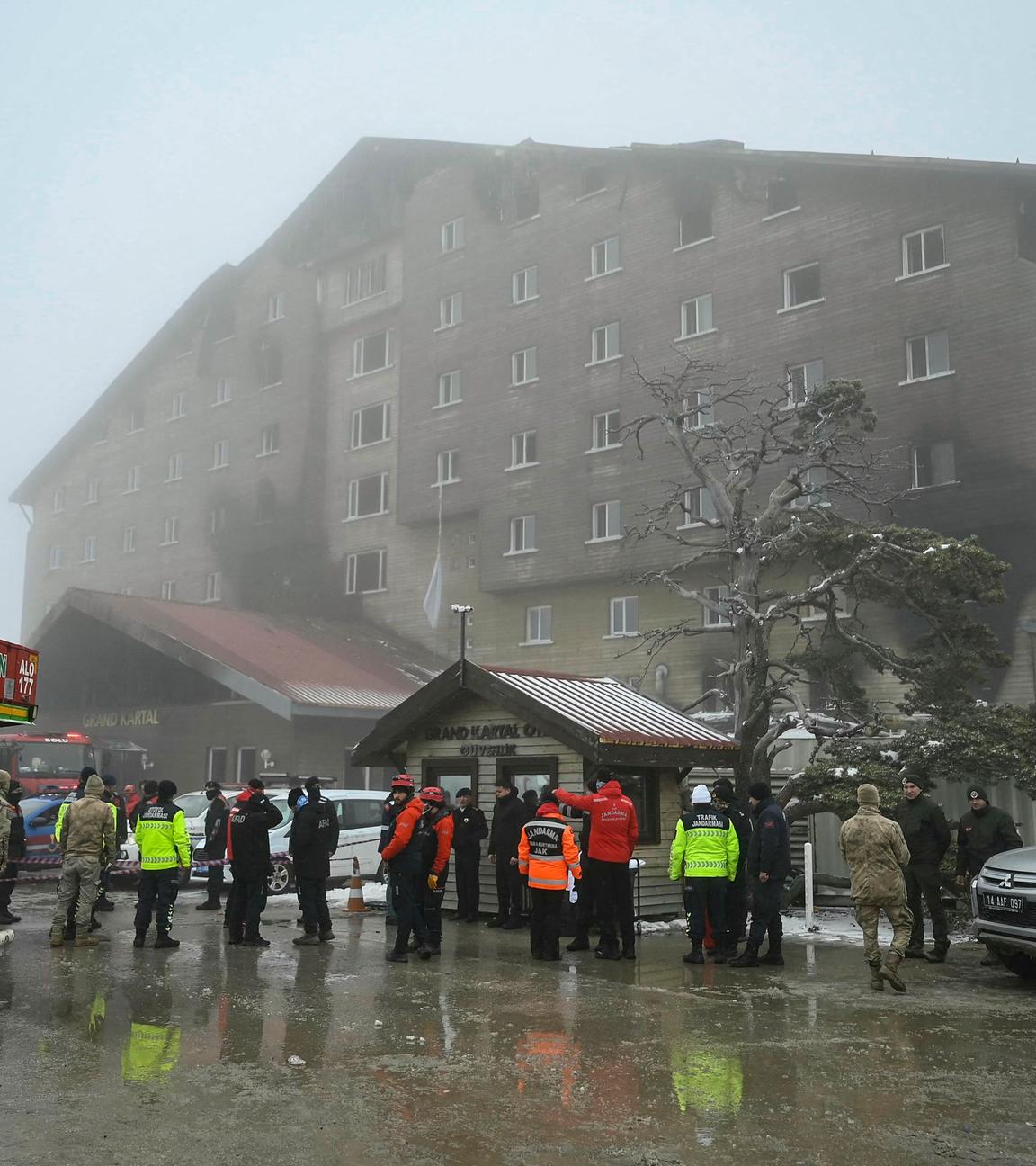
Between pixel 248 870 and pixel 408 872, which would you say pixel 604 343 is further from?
pixel 408 872

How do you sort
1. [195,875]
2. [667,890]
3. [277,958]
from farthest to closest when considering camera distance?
[195,875] < [667,890] < [277,958]

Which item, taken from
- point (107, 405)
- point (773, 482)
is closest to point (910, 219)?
point (773, 482)

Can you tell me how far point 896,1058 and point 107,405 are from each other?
56.2 metres

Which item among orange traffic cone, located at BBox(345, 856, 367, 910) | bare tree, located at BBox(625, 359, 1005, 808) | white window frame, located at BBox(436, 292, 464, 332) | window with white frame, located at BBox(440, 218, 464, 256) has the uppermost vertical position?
window with white frame, located at BBox(440, 218, 464, 256)

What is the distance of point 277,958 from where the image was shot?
1227cm

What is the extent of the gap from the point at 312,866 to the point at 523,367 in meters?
27.8

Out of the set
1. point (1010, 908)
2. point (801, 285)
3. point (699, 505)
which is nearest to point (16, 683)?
point (1010, 908)

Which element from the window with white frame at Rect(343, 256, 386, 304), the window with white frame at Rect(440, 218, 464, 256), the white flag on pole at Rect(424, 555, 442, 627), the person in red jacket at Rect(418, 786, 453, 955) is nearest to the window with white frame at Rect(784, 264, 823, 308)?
the white flag on pole at Rect(424, 555, 442, 627)

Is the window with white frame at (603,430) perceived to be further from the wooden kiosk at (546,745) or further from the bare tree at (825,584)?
the wooden kiosk at (546,745)

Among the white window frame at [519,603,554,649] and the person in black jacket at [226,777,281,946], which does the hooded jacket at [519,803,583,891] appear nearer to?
the person in black jacket at [226,777,281,946]

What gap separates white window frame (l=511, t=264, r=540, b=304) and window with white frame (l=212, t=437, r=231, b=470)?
56.2 ft

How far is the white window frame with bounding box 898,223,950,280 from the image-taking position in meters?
30.5

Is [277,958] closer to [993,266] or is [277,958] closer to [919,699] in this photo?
[919,699]

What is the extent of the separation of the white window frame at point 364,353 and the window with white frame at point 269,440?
14.1 feet
